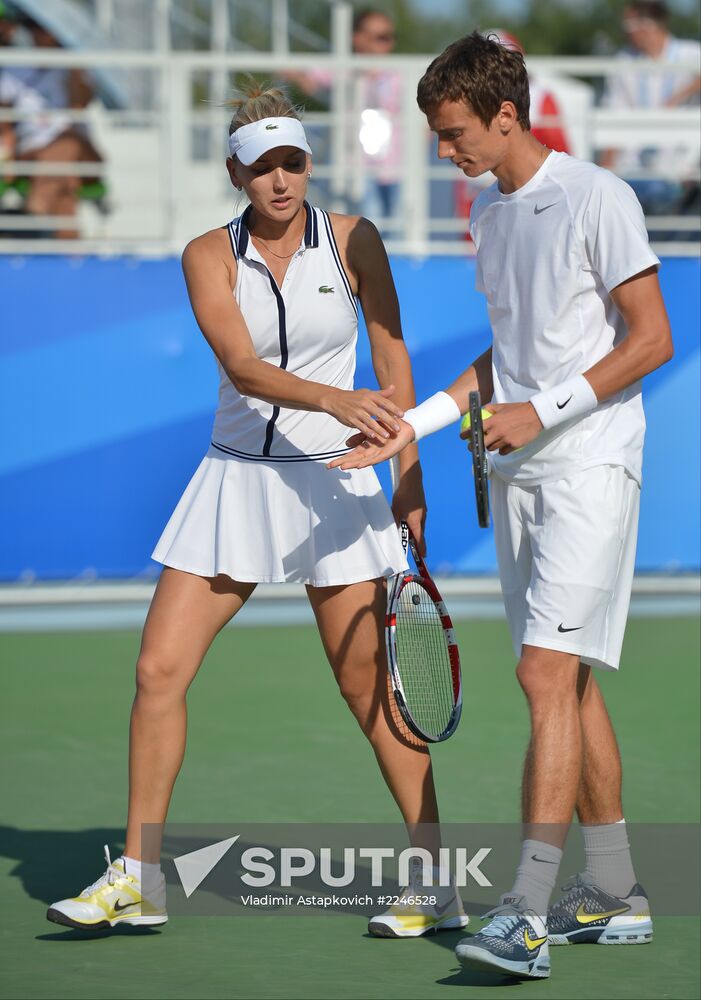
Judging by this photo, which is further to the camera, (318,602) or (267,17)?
(267,17)

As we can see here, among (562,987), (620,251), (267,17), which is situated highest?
(267,17)

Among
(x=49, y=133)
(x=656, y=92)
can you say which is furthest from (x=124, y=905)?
(x=656, y=92)

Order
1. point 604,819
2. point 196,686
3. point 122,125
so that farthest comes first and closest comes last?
point 122,125
point 196,686
point 604,819

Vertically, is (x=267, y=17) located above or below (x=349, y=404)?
above

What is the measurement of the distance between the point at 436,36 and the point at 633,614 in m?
63.6

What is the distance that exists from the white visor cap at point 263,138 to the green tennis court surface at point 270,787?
198 cm

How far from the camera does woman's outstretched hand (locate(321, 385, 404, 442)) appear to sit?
409 cm

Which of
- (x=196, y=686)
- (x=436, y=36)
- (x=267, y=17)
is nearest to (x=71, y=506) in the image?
(x=196, y=686)

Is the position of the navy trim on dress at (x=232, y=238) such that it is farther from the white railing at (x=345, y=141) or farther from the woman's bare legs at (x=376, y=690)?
the white railing at (x=345, y=141)

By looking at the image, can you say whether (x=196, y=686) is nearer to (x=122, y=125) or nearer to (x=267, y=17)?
(x=122, y=125)

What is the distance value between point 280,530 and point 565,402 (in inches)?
33.5

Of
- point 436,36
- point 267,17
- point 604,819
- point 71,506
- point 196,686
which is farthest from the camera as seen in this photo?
point 436,36

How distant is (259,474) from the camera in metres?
4.43

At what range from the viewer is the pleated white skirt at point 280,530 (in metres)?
4.38
